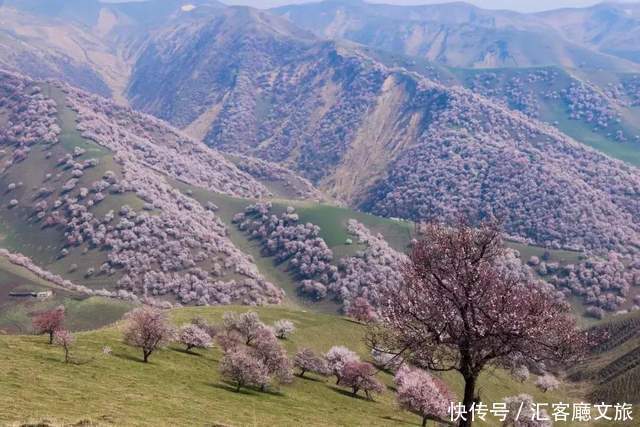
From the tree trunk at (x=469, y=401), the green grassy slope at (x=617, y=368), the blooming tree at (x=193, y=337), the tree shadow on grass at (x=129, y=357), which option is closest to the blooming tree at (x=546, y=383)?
the green grassy slope at (x=617, y=368)

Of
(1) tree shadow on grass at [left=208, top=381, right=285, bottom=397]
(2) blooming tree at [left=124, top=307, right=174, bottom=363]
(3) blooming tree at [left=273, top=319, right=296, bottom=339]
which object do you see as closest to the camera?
(1) tree shadow on grass at [left=208, top=381, right=285, bottom=397]

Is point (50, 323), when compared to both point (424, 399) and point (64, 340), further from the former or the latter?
point (424, 399)

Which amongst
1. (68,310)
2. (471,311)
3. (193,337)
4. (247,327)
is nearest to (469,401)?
(471,311)

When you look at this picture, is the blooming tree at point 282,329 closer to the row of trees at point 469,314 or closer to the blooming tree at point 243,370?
the blooming tree at point 243,370

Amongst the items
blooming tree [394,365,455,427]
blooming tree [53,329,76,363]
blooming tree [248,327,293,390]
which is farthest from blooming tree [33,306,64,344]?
blooming tree [394,365,455,427]

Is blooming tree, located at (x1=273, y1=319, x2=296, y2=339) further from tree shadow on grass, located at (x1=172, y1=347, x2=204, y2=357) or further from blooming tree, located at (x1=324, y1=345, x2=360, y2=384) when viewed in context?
tree shadow on grass, located at (x1=172, y1=347, x2=204, y2=357)

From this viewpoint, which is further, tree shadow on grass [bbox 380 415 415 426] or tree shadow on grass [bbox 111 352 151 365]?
tree shadow on grass [bbox 111 352 151 365]
